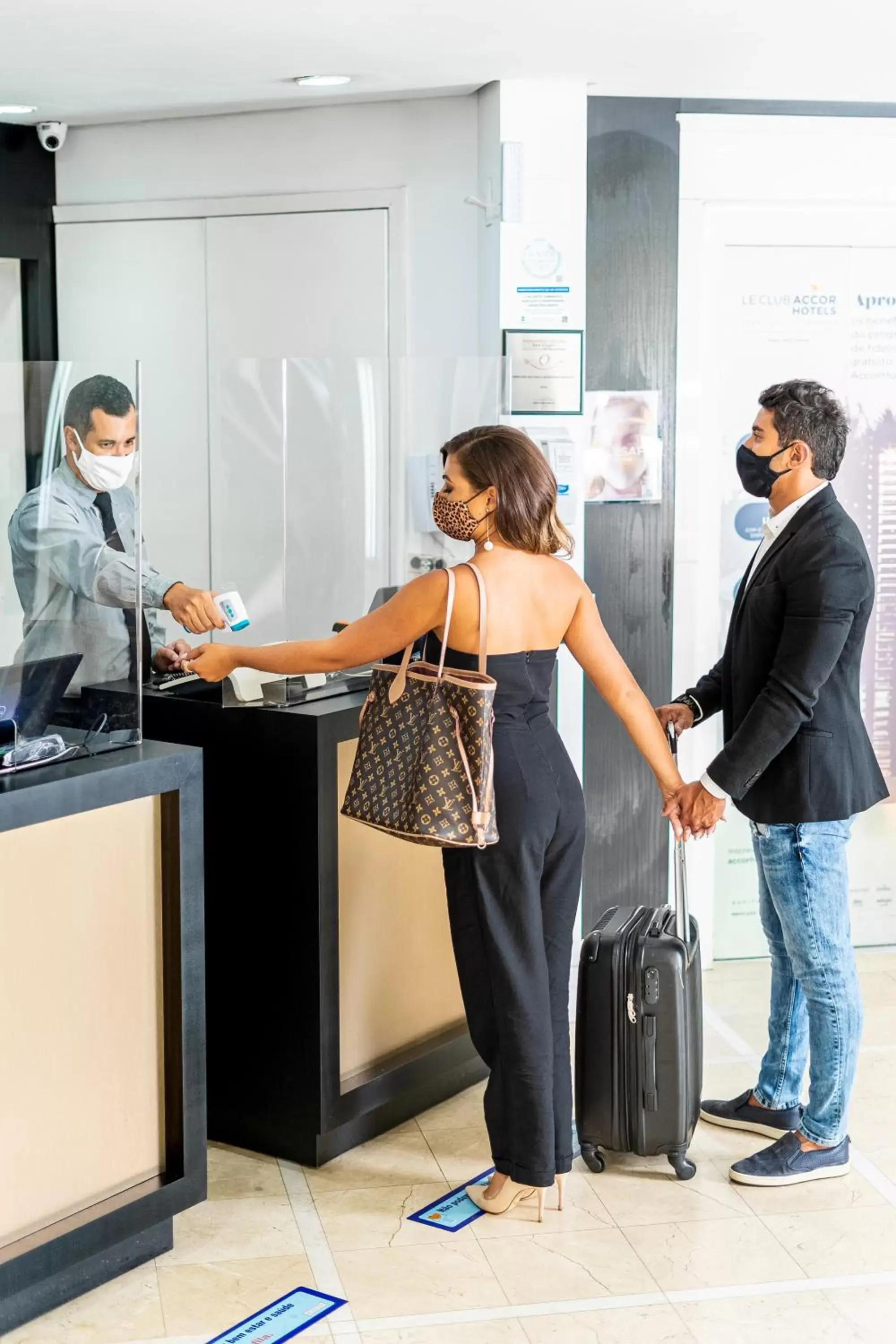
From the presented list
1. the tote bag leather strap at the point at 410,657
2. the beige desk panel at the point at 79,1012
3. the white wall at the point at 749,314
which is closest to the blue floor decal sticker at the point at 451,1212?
the beige desk panel at the point at 79,1012

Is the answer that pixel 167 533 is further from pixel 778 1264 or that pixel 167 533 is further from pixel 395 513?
pixel 778 1264

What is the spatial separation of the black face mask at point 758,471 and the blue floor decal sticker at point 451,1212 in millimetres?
1556

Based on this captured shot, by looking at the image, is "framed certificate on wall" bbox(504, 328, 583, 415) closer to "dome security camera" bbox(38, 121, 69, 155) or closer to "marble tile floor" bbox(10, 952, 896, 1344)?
"dome security camera" bbox(38, 121, 69, 155)

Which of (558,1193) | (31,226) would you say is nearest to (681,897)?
(558,1193)

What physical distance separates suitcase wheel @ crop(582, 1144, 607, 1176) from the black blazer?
795mm

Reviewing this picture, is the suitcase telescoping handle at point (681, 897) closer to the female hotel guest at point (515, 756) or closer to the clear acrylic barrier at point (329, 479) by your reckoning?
the female hotel guest at point (515, 756)

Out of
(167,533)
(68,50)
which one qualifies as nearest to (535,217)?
(68,50)

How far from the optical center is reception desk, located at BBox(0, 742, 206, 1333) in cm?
253

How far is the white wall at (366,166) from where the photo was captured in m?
4.38

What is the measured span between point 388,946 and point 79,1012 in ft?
2.95

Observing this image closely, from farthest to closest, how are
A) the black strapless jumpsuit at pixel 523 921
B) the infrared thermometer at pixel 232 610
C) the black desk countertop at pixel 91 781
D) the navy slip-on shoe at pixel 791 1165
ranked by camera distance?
the navy slip-on shoe at pixel 791 1165, the infrared thermometer at pixel 232 610, the black strapless jumpsuit at pixel 523 921, the black desk countertop at pixel 91 781

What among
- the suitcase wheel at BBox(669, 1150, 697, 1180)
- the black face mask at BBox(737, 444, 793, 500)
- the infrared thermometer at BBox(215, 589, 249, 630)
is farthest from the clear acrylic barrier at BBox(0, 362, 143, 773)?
the suitcase wheel at BBox(669, 1150, 697, 1180)

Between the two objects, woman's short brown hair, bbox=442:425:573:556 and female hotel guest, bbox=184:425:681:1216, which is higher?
woman's short brown hair, bbox=442:425:573:556

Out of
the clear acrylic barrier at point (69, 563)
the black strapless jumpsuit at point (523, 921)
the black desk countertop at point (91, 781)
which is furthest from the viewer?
the black strapless jumpsuit at point (523, 921)
